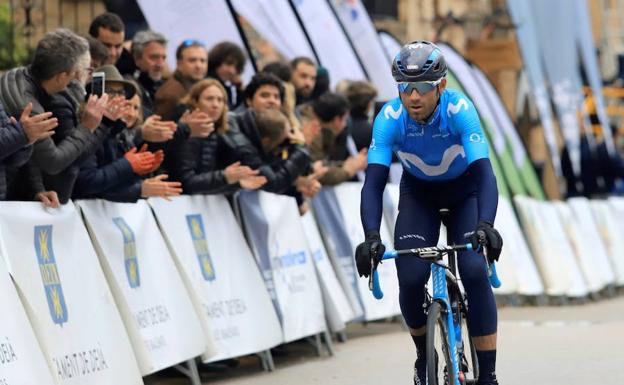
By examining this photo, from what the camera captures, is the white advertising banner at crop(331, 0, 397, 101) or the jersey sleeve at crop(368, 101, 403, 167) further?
the white advertising banner at crop(331, 0, 397, 101)

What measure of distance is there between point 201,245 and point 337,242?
10.5ft

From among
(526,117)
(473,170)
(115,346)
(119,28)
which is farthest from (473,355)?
(526,117)

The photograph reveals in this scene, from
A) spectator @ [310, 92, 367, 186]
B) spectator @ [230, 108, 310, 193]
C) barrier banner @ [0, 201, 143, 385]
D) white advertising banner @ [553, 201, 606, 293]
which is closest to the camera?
barrier banner @ [0, 201, 143, 385]

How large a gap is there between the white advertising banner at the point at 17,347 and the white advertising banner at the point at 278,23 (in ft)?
23.8

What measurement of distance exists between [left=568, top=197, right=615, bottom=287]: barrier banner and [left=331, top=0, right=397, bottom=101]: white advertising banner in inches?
190

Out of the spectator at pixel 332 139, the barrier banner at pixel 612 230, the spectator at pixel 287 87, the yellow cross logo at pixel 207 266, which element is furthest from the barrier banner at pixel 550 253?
the yellow cross logo at pixel 207 266

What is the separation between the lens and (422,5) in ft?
148

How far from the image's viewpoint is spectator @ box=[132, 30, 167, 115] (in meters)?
12.2

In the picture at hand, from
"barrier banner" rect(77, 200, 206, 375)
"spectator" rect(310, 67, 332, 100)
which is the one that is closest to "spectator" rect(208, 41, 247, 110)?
"spectator" rect(310, 67, 332, 100)

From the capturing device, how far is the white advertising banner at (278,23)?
15828 mm

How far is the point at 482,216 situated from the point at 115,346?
2597 mm

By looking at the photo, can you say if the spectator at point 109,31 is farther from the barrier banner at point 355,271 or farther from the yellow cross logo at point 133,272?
the barrier banner at point 355,271

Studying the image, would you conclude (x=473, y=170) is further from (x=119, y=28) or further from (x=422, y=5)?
(x=422, y=5)

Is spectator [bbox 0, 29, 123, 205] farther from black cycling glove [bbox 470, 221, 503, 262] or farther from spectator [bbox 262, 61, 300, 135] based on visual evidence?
spectator [bbox 262, 61, 300, 135]
